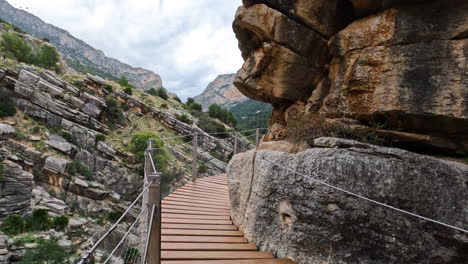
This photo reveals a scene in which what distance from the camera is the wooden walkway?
323 centimetres

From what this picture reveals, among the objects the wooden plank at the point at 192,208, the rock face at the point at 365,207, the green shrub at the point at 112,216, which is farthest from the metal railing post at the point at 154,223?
the green shrub at the point at 112,216

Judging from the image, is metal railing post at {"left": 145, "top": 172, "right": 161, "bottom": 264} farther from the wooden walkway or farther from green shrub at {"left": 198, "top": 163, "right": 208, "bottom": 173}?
green shrub at {"left": 198, "top": 163, "right": 208, "bottom": 173}

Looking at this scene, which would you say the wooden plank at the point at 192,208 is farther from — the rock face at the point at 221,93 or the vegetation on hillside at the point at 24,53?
the rock face at the point at 221,93

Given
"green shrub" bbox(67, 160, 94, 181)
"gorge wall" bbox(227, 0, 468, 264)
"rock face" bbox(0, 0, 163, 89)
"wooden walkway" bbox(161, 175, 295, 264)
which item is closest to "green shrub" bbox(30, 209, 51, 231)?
"green shrub" bbox(67, 160, 94, 181)

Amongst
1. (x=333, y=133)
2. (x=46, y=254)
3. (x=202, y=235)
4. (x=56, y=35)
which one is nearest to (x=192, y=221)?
(x=202, y=235)

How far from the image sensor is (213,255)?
3309 mm

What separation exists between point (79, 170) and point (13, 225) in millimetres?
6554

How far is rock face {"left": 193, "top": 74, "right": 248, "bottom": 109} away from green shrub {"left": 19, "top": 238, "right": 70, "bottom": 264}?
142304 millimetres

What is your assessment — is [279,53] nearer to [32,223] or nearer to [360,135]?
[360,135]

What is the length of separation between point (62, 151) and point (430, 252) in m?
25.9

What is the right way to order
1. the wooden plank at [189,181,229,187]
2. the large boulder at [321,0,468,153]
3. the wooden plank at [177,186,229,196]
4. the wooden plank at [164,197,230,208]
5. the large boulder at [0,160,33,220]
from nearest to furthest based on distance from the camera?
the large boulder at [321,0,468,153]
the wooden plank at [164,197,230,208]
the wooden plank at [177,186,229,196]
the wooden plank at [189,181,229,187]
the large boulder at [0,160,33,220]

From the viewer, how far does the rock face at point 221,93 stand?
163 metres

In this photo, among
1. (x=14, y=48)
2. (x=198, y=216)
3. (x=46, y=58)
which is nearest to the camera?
(x=198, y=216)

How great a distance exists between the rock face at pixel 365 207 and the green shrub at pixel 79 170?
22.2m
